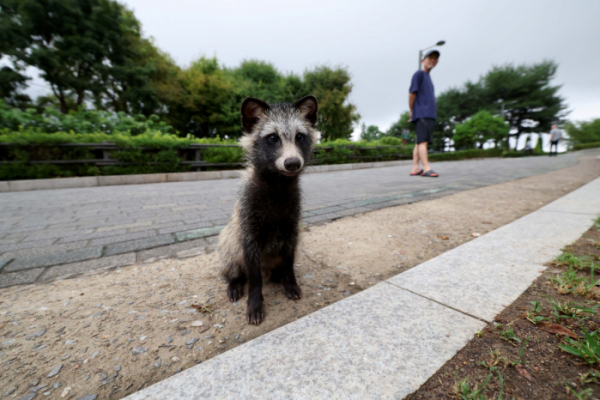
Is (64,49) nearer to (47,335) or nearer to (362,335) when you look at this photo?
(47,335)

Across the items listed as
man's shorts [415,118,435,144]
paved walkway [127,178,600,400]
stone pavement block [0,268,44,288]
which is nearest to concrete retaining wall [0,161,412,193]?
man's shorts [415,118,435,144]

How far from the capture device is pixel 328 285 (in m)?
2.11

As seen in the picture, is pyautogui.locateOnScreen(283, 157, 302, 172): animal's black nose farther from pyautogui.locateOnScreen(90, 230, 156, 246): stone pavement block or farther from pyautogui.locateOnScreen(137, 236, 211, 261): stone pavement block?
pyautogui.locateOnScreen(90, 230, 156, 246): stone pavement block

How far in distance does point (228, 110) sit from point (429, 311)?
24055mm

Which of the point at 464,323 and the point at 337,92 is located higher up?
the point at 337,92

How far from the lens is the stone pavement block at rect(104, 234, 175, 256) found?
281 cm

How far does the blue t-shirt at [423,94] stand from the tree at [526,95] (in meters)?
50.3

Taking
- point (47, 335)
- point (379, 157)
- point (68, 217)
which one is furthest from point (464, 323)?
point (379, 157)

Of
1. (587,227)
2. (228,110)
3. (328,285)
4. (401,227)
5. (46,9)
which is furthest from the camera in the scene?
(228,110)

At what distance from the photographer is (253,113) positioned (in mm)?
2295

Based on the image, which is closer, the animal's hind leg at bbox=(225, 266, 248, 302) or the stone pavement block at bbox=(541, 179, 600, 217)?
the animal's hind leg at bbox=(225, 266, 248, 302)

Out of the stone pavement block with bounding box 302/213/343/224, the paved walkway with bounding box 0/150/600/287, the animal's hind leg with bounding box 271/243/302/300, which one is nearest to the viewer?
the animal's hind leg with bounding box 271/243/302/300

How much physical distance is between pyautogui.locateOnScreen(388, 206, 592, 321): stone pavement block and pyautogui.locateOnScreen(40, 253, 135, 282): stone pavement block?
2.61m

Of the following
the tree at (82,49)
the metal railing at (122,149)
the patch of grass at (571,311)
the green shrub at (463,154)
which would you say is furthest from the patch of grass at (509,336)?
the green shrub at (463,154)
